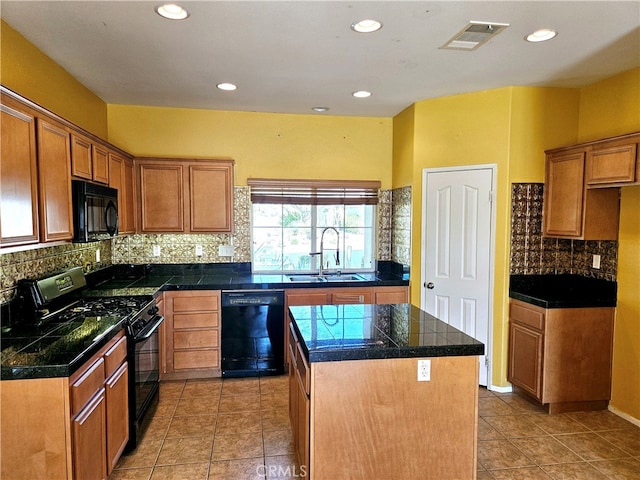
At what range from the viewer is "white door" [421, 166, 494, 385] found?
3662 mm

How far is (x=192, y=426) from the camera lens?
3004mm

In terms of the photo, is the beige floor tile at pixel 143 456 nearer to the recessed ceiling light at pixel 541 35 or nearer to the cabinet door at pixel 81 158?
the cabinet door at pixel 81 158

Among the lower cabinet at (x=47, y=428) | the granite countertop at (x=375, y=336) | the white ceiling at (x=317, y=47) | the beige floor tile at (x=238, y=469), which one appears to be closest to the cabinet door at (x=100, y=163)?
the white ceiling at (x=317, y=47)

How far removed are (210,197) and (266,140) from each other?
0.90 metres

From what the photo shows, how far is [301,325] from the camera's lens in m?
2.35

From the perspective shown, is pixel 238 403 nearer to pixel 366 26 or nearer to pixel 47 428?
pixel 47 428

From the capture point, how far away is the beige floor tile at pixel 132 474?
240cm

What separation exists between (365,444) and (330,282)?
2096 mm

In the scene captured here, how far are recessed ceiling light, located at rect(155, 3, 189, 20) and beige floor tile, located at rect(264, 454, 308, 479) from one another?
8.80ft

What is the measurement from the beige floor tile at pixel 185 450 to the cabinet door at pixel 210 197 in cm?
203

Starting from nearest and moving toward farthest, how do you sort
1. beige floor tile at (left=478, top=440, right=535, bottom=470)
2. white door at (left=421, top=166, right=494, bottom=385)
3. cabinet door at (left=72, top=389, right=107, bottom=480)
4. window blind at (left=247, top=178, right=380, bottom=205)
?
cabinet door at (left=72, top=389, right=107, bottom=480)
beige floor tile at (left=478, top=440, right=535, bottom=470)
white door at (left=421, top=166, right=494, bottom=385)
window blind at (left=247, top=178, right=380, bottom=205)

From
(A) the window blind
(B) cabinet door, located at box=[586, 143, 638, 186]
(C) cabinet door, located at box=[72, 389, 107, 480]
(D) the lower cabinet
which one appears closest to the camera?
(D) the lower cabinet

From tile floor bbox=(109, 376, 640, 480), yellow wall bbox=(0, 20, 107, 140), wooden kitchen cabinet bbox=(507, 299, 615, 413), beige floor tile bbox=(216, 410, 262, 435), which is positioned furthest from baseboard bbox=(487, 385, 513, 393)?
yellow wall bbox=(0, 20, 107, 140)

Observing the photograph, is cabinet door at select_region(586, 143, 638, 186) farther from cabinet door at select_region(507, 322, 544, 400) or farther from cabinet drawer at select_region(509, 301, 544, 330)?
cabinet door at select_region(507, 322, 544, 400)
